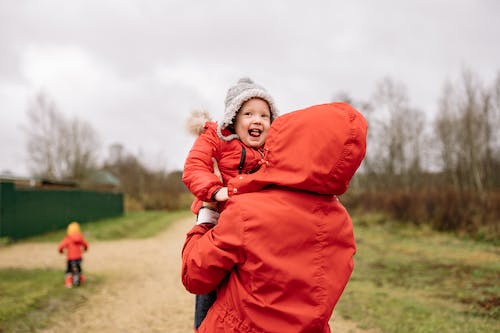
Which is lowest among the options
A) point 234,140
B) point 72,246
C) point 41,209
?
point 41,209

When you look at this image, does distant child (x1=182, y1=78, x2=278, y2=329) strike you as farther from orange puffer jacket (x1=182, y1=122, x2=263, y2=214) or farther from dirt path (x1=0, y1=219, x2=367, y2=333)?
dirt path (x1=0, y1=219, x2=367, y2=333)

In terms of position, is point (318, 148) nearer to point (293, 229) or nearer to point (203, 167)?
point (293, 229)

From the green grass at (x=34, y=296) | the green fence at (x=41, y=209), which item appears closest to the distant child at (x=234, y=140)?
the green grass at (x=34, y=296)

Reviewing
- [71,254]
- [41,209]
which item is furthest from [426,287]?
[41,209]

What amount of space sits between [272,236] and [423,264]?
33.3 ft

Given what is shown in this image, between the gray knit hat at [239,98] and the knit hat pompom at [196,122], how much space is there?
0.23 meters

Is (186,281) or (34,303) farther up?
(186,281)

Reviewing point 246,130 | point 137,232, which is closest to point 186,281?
point 246,130

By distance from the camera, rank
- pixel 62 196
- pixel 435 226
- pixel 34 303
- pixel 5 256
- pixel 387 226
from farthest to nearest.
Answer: pixel 62 196 < pixel 387 226 < pixel 435 226 < pixel 5 256 < pixel 34 303

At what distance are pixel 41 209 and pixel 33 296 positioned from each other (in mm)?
11990

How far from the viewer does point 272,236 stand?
5.18 ft

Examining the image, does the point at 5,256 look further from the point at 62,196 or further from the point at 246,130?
the point at 246,130

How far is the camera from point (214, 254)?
5.38 feet

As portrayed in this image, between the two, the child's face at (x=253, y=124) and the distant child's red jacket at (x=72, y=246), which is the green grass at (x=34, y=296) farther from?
the child's face at (x=253, y=124)
